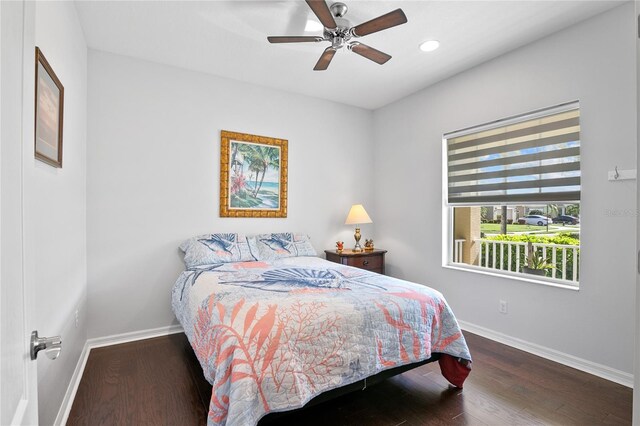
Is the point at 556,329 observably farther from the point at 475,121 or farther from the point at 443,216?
the point at 475,121

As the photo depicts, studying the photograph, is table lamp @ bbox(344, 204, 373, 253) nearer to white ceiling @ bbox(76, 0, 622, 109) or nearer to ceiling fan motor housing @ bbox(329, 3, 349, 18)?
white ceiling @ bbox(76, 0, 622, 109)

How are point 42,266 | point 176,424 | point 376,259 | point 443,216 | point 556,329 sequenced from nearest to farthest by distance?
point 42,266 < point 176,424 < point 556,329 < point 443,216 < point 376,259

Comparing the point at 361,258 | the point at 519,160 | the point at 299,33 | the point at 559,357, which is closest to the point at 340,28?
the point at 299,33

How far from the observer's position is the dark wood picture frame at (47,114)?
152 cm

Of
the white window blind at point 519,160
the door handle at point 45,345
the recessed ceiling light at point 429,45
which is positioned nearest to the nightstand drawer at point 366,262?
the white window blind at point 519,160

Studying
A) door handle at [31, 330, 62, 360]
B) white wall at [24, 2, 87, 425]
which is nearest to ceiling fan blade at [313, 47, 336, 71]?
white wall at [24, 2, 87, 425]

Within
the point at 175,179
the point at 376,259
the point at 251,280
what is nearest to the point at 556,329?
the point at 376,259

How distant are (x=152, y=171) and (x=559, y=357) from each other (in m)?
4.07

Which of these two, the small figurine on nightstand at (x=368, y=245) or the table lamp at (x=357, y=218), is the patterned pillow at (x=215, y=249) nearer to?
the table lamp at (x=357, y=218)

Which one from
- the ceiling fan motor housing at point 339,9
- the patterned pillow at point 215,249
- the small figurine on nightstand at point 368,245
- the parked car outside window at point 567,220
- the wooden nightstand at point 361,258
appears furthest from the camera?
the small figurine on nightstand at point 368,245

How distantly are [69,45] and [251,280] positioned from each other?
6.95 ft

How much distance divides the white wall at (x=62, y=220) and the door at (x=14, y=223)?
586 millimetres

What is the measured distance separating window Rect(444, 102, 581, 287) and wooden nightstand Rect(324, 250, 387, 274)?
880mm

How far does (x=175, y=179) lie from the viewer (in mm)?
3344
